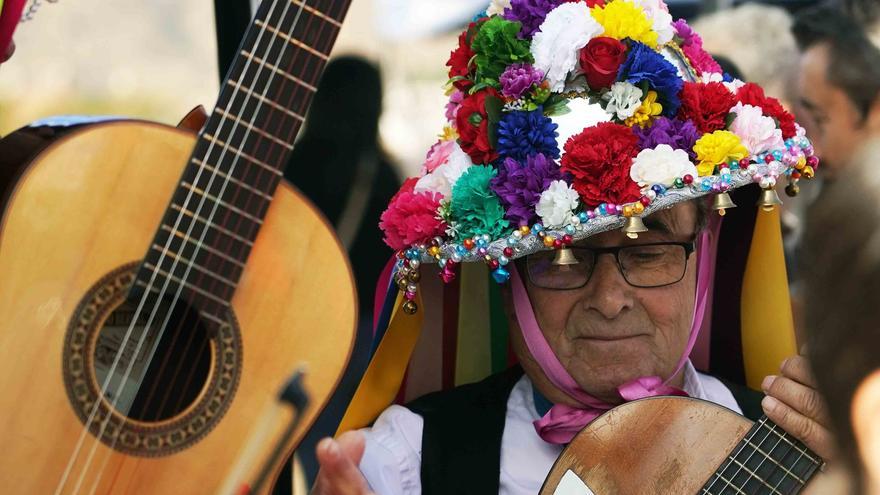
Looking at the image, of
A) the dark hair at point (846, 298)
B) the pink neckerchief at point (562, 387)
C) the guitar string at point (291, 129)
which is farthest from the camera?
the pink neckerchief at point (562, 387)

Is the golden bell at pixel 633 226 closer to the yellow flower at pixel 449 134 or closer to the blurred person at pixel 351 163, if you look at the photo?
the yellow flower at pixel 449 134

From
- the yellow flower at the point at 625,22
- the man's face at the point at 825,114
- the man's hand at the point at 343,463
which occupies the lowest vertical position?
the man's hand at the point at 343,463

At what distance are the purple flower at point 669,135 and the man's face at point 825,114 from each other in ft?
4.05

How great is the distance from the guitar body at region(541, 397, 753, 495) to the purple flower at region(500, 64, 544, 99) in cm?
74

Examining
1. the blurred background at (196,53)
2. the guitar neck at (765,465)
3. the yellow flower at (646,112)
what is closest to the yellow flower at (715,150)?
the yellow flower at (646,112)

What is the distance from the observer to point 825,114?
4.01 metres

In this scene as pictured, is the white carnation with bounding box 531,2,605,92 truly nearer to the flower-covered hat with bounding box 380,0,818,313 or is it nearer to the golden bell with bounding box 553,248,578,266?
the flower-covered hat with bounding box 380,0,818,313

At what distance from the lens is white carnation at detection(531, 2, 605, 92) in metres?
2.77

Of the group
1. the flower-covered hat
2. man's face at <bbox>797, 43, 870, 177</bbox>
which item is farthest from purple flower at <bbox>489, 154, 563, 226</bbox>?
man's face at <bbox>797, 43, 870, 177</bbox>

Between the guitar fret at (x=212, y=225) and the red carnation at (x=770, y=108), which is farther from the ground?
the red carnation at (x=770, y=108)

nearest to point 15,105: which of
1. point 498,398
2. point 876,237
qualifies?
point 498,398

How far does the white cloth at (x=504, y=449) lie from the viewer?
2850 mm

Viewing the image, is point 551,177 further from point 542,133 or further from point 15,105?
point 15,105

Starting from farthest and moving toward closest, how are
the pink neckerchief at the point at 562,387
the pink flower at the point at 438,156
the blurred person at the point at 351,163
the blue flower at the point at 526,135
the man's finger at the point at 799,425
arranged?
the blurred person at the point at 351,163, the pink flower at the point at 438,156, the pink neckerchief at the point at 562,387, the blue flower at the point at 526,135, the man's finger at the point at 799,425
